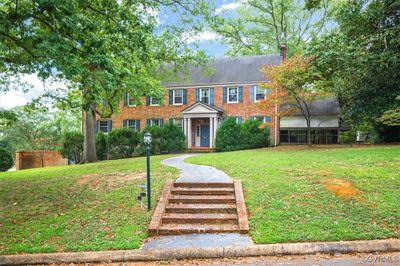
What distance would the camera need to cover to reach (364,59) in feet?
42.5

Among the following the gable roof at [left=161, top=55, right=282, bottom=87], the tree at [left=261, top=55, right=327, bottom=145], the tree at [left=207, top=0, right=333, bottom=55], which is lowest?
the tree at [left=261, top=55, right=327, bottom=145]

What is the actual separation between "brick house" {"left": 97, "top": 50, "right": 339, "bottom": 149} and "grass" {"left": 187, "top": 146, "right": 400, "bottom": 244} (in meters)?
13.2

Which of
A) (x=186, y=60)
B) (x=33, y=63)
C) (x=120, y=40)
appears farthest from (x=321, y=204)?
(x=186, y=60)

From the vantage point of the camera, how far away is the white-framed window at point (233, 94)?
25.9 meters

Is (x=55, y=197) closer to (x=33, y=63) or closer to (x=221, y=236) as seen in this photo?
(x=33, y=63)

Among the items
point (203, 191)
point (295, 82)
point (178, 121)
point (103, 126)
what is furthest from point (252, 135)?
point (203, 191)

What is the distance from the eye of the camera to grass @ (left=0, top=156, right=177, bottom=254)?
6496 mm

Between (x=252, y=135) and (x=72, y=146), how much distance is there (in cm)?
1322

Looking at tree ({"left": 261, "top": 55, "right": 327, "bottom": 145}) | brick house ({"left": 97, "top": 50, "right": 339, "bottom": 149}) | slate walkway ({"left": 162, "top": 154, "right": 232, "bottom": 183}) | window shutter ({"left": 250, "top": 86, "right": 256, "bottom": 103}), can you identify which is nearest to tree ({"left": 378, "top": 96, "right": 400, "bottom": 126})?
tree ({"left": 261, "top": 55, "right": 327, "bottom": 145})

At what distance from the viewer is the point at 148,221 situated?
24.3 ft

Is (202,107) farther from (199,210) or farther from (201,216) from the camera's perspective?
(201,216)

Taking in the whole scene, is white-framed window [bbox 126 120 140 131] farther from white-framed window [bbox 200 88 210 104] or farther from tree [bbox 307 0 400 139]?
tree [bbox 307 0 400 139]

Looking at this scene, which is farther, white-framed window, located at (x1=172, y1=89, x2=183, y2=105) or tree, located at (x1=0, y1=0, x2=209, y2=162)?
white-framed window, located at (x1=172, y1=89, x2=183, y2=105)

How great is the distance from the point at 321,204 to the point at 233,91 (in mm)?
18907
